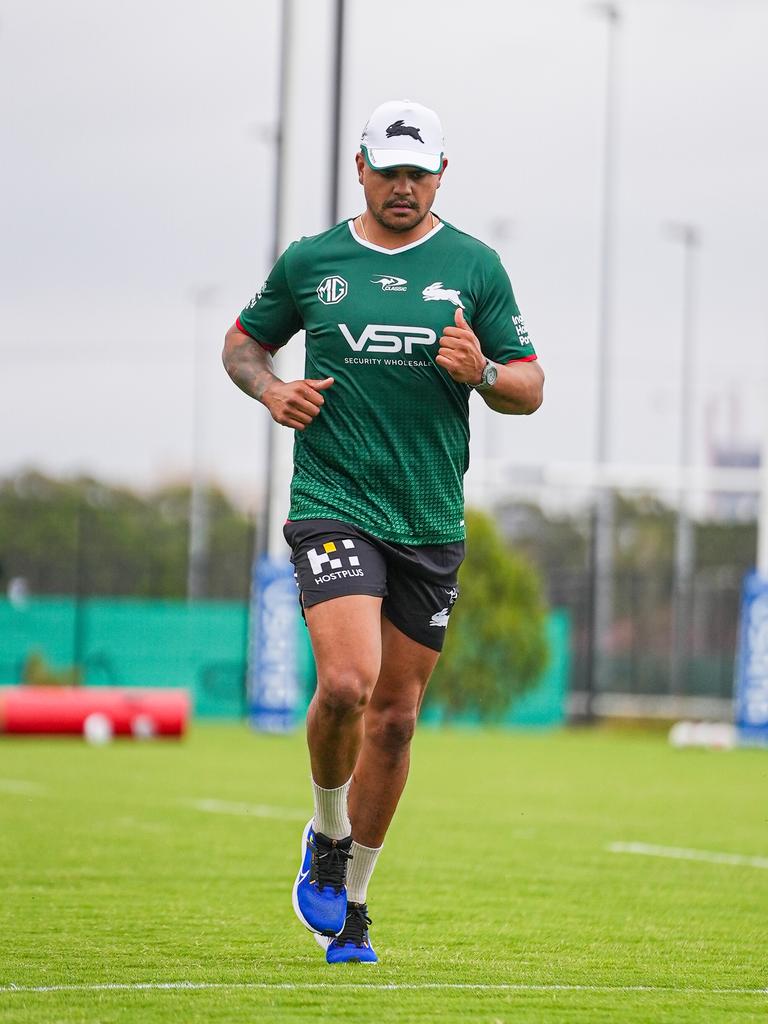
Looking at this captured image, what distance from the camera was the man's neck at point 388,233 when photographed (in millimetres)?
5586

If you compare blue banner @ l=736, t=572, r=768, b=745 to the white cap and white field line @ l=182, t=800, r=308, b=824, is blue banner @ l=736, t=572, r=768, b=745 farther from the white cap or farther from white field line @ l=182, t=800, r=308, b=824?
the white cap

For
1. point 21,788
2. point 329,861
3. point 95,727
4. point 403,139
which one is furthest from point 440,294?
point 95,727

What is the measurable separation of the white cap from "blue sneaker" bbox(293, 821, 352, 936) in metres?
1.94

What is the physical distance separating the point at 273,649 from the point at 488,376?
18506 millimetres

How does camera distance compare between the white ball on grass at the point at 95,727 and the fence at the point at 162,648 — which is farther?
the fence at the point at 162,648

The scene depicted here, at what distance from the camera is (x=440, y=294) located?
5.50 metres

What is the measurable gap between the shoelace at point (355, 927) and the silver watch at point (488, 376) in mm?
1538

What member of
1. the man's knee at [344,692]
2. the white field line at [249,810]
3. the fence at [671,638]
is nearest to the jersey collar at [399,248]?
the man's knee at [344,692]

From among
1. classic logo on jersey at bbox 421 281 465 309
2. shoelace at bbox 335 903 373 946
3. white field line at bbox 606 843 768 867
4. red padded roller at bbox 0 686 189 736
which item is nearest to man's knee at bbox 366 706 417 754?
shoelace at bbox 335 903 373 946

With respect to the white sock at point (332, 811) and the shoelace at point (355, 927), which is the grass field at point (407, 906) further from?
the white sock at point (332, 811)

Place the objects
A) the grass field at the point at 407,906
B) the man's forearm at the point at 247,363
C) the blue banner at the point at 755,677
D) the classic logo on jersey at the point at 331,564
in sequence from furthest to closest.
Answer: the blue banner at the point at 755,677, the man's forearm at the point at 247,363, the classic logo on jersey at the point at 331,564, the grass field at the point at 407,906

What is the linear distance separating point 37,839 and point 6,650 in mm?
20025

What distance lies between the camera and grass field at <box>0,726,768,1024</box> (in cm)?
477

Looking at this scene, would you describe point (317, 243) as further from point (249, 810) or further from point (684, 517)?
point (684, 517)
